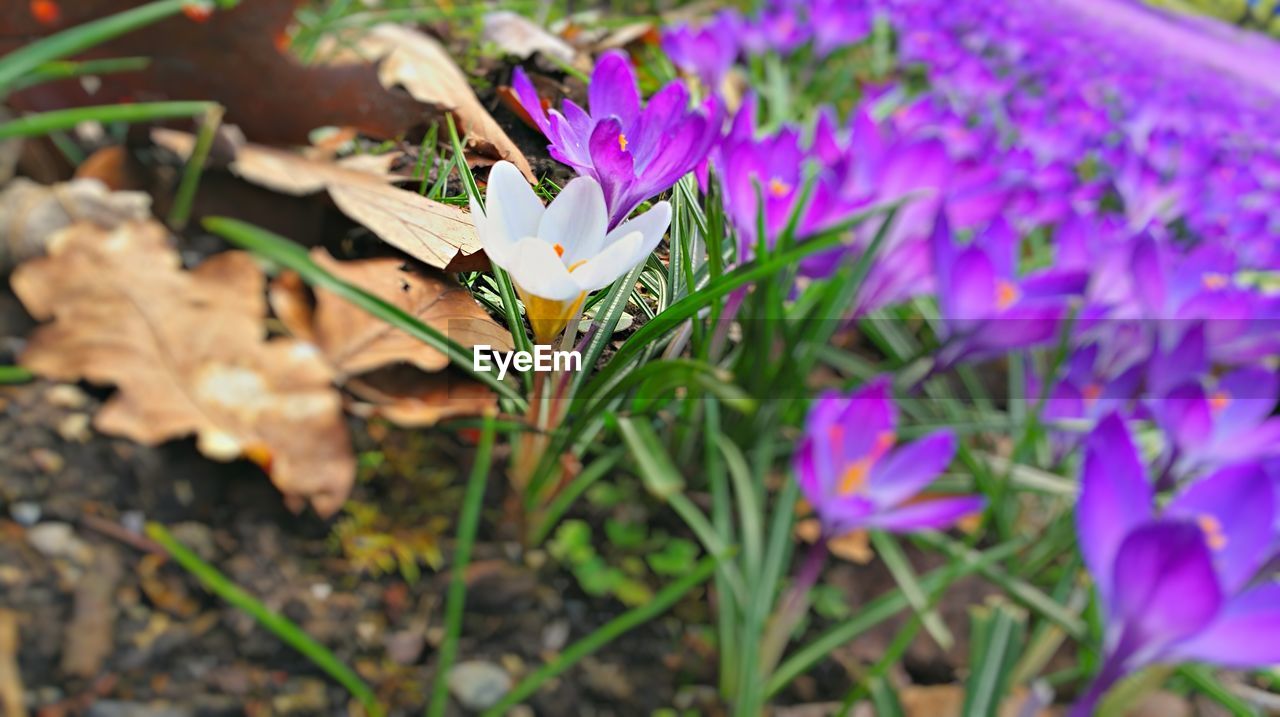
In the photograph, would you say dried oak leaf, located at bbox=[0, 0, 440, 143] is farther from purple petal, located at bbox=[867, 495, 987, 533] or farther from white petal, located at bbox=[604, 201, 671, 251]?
purple petal, located at bbox=[867, 495, 987, 533]

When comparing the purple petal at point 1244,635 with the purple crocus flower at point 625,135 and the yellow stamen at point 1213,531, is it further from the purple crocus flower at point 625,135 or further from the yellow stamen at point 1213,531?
the purple crocus flower at point 625,135

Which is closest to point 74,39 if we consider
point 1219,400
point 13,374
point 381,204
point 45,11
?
point 45,11

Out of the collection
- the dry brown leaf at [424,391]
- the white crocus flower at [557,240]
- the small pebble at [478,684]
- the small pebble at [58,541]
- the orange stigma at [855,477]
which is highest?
the white crocus flower at [557,240]

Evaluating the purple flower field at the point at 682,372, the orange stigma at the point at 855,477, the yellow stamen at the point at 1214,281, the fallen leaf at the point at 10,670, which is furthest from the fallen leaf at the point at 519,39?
the yellow stamen at the point at 1214,281

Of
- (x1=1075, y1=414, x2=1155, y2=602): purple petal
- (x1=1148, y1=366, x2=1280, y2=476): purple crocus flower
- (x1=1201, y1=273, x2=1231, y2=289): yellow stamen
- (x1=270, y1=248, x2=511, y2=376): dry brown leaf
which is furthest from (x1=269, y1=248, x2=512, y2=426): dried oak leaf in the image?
(x1=1201, y1=273, x2=1231, y2=289): yellow stamen

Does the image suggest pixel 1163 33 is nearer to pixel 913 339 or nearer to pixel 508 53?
pixel 913 339

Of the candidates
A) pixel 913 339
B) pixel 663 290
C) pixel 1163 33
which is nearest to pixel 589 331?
pixel 663 290

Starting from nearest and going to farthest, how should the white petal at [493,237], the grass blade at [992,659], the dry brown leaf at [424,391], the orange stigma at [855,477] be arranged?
1. the white petal at [493,237]
2. the dry brown leaf at [424,391]
3. the orange stigma at [855,477]
4. the grass blade at [992,659]
